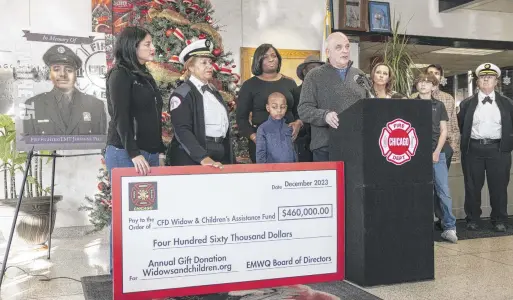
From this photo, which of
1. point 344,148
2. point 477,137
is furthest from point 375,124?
point 477,137

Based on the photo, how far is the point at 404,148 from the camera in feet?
9.66

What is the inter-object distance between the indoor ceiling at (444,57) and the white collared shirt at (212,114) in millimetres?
4397

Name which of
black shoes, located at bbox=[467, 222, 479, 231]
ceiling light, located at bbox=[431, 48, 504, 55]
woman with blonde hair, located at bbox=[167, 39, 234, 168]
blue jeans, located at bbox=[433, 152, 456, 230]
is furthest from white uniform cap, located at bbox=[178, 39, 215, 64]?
ceiling light, located at bbox=[431, 48, 504, 55]

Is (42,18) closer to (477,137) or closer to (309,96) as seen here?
(309,96)

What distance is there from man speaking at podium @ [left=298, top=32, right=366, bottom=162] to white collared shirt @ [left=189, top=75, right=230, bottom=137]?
0.49 metres

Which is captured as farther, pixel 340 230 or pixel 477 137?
pixel 477 137

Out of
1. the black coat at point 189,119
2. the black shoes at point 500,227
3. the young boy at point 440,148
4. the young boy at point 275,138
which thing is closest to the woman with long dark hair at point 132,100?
the black coat at point 189,119

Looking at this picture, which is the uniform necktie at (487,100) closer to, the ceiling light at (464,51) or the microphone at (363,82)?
the microphone at (363,82)

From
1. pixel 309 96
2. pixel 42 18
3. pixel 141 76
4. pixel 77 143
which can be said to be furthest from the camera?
pixel 42 18

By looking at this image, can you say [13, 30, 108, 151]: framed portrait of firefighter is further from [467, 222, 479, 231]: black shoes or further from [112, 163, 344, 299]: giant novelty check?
[467, 222, 479, 231]: black shoes

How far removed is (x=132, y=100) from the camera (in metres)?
2.83

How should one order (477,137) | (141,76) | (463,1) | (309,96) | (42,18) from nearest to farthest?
(141,76) < (309,96) < (477,137) < (42,18) < (463,1)

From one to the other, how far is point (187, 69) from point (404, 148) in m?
1.26

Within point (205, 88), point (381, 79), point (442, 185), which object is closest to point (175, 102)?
point (205, 88)
